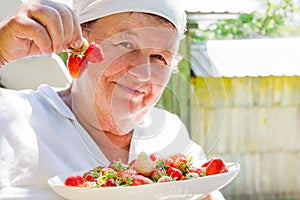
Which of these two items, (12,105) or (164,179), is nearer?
(164,179)

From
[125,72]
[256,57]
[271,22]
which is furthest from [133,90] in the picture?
[271,22]

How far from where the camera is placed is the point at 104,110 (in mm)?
1257

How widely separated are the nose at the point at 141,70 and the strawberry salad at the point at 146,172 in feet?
0.48

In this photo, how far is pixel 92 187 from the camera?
986 millimetres

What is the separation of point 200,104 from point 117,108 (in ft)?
0.55

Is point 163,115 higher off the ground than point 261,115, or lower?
higher

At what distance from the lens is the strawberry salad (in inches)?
39.6

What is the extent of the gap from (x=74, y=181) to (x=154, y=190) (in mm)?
144

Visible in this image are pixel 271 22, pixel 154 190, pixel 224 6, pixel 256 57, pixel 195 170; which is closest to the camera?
pixel 154 190

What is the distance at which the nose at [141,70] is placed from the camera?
1094 millimetres

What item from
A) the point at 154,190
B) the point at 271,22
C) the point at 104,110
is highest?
the point at 271,22

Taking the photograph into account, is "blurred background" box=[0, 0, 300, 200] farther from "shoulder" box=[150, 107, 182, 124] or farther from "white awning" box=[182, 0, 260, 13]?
"shoulder" box=[150, 107, 182, 124]

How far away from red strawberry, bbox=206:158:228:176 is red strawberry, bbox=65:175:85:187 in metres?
0.22

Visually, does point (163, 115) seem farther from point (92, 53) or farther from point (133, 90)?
point (92, 53)
